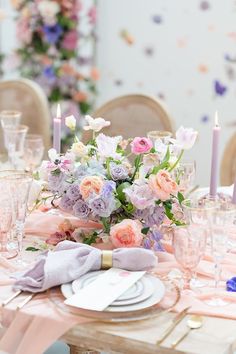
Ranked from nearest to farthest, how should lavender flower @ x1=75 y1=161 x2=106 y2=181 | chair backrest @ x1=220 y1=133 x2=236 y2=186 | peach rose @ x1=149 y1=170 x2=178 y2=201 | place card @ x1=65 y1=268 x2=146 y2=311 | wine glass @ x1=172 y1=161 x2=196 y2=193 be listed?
place card @ x1=65 y1=268 x2=146 y2=311, peach rose @ x1=149 y1=170 x2=178 y2=201, lavender flower @ x1=75 y1=161 x2=106 y2=181, wine glass @ x1=172 y1=161 x2=196 y2=193, chair backrest @ x1=220 y1=133 x2=236 y2=186

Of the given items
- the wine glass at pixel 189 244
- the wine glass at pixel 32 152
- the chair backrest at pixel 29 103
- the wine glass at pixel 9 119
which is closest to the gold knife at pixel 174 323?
the wine glass at pixel 189 244

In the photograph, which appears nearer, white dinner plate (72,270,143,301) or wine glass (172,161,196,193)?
white dinner plate (72,270,143,301)

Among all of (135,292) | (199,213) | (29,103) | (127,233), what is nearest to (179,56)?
(29,103)

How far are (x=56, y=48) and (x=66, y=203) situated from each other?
2.37 m

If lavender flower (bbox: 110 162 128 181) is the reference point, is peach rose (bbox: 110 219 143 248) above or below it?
below

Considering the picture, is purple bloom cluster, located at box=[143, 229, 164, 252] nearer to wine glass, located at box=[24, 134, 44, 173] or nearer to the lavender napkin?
the lavender napkin

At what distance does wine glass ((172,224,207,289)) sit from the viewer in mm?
1602

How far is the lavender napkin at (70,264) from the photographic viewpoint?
1607 millimetres

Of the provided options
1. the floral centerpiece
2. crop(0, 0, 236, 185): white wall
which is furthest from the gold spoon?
crop(0, 0, 236, 185): white wall

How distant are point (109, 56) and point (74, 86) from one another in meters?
0.35

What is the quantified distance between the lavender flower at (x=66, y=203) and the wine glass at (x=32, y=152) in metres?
0.64

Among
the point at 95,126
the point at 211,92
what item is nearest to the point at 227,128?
the point at 211,92

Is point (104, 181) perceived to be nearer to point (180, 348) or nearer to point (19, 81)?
point (180, 348)

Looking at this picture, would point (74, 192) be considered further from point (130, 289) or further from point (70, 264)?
point (130, 289)
